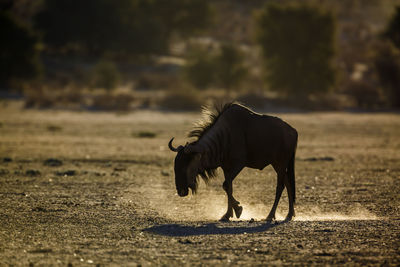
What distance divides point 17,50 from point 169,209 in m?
48.5

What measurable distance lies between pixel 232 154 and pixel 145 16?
240 feet

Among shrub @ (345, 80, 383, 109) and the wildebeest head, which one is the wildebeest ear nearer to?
the wildebeest head

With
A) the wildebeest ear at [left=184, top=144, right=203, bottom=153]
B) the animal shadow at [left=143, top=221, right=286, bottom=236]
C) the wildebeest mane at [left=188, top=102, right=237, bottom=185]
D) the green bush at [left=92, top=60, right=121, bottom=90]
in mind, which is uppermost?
the green bush at [left=92, top=60, right=121, bottom=90]

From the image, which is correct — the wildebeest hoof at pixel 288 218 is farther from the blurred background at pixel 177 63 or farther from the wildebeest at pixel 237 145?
the blurred background at pixel 177 63

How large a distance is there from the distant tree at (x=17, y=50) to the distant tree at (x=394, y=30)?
30.4m

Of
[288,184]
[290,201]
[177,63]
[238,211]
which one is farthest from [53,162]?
[177,63]

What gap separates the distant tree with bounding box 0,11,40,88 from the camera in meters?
55.7

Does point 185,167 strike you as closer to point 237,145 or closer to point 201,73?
point 237,145

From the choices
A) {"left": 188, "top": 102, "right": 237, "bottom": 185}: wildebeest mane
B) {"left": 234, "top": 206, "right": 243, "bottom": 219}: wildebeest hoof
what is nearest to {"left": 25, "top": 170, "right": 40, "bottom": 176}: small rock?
{"left": 188, "top": 102, "right": 237, "bottom": 185}: wildebeest mane

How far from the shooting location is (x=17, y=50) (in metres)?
57.6

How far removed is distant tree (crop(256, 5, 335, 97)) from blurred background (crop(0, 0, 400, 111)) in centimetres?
8

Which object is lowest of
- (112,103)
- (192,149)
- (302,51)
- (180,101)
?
(192,149)

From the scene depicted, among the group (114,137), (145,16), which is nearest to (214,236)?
(114,137)

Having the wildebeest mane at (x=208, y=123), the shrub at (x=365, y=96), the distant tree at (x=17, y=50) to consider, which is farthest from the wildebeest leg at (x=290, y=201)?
the distant tree at (x=17, y=50)
